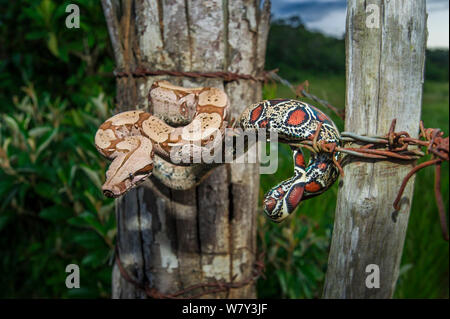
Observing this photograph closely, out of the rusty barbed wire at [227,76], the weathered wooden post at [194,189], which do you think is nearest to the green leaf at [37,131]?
the weathered wooden post at [194,189]

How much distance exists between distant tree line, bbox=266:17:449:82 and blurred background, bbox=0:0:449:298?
11cm

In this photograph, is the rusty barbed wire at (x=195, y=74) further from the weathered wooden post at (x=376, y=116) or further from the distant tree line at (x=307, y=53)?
the distant tree line at (x=307, y=53)

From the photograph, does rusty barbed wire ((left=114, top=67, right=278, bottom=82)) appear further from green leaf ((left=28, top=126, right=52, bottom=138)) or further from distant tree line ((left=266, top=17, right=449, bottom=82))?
distant tree line ((left=266, top=17, right=449, bottom=82))

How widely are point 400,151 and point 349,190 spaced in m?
0.22

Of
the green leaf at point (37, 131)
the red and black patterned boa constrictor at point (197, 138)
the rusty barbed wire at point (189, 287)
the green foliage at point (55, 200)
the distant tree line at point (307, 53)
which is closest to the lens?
the red and black patterned boa constrictor at point (197, 138)

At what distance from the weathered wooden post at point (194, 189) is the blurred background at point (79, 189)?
1.52 ft

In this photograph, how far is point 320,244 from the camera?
2914 mm

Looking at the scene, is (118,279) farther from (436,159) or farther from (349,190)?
(436,159)

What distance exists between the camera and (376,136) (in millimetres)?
1324

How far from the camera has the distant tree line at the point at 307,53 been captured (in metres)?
4.48

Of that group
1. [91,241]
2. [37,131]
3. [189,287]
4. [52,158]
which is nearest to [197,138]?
[189,287]

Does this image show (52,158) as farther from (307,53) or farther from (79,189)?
(307,53)

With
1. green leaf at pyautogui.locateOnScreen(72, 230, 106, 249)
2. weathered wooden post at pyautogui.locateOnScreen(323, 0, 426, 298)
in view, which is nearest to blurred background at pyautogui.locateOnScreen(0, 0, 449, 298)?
green leaf at pyautogui.locateOnScreen(72, 230, 106, 249)

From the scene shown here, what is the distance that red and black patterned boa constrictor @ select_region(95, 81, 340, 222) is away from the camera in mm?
1390
